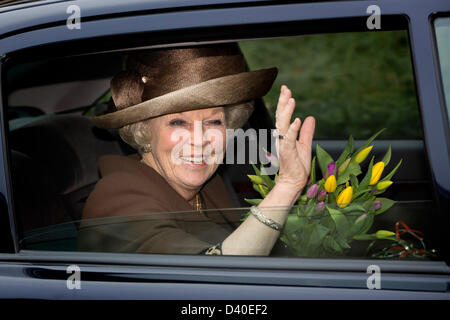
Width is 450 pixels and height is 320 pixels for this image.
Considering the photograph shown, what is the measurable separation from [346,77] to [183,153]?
7251mm

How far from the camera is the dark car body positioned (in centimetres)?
144

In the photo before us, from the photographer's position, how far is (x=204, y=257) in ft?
5.23

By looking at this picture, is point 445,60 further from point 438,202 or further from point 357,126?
point 357,126

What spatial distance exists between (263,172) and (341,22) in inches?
31.7

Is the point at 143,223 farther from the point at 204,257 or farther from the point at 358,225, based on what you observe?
the point at 358,225

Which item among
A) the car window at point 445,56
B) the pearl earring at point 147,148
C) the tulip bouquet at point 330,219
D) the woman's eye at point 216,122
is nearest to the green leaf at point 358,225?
the tulip bouquet at point 330,219

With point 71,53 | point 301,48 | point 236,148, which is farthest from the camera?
point 301,48

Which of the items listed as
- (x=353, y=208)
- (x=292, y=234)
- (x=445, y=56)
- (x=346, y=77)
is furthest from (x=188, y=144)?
(x=346, y=77)

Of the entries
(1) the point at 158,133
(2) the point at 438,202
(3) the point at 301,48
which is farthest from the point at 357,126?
(2) the point at 438,202

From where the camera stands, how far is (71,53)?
1656 mm

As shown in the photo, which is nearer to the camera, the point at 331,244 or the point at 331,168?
the point at 331,244

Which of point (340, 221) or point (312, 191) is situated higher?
point (312, 191)

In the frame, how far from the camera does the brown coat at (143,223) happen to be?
168cm

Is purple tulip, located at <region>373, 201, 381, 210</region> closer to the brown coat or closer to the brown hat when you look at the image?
the brown coat
